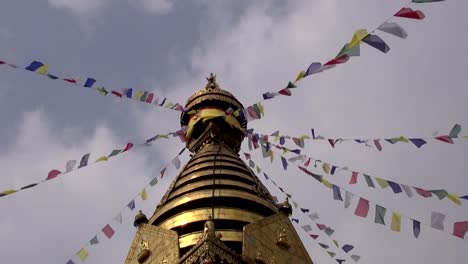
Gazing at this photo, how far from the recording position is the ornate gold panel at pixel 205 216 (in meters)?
21.0

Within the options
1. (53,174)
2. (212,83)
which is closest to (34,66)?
(53,174)

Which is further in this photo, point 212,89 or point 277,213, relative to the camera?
point 212,89

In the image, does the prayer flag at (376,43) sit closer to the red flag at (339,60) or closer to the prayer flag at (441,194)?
the red flag at (339,60)

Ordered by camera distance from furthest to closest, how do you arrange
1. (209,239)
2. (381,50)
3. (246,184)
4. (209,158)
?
(209,158)
(246,184)
(209,239)
(381,50)

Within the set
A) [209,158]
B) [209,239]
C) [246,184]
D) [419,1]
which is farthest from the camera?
[209,158]

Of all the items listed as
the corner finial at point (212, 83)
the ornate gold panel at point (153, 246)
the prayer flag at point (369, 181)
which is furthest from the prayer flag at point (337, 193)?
the corner finial at point (212, 83)

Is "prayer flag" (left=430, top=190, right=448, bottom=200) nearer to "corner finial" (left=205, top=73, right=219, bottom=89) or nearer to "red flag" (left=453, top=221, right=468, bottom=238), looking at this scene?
"red flag" (left=453, top=221, right=468, bottom=238)

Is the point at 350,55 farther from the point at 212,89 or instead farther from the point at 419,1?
the point at 212,89

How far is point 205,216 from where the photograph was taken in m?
20.9

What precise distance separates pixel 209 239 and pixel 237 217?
3341 millimetres

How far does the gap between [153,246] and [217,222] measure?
2065 millimetres

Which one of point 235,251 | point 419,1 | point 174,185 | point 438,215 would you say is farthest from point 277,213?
point 419,1

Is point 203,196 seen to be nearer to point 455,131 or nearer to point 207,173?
point 207,173

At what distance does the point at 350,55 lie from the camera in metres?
13.4
